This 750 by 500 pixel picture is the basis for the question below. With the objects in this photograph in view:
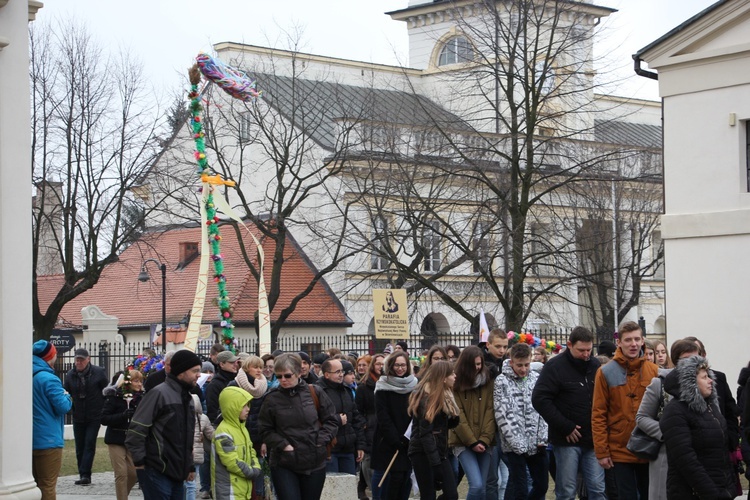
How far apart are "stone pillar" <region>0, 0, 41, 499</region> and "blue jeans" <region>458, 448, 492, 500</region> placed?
4.37 m

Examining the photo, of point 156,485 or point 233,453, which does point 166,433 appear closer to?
point 156,485

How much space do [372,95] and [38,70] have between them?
13.9 m

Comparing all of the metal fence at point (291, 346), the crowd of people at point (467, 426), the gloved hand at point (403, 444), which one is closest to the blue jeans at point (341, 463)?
the crowd of people at point (467, 426)

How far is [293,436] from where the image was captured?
39.1 feet

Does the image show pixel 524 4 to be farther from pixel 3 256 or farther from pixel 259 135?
pixel 3 256

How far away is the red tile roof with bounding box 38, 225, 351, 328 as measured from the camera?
49.2 metres

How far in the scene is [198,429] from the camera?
12820 mm

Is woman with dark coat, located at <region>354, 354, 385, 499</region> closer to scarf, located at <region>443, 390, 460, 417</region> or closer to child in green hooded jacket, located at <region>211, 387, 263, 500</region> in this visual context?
scarf, located at <region>443, 390, 460, 417</region>

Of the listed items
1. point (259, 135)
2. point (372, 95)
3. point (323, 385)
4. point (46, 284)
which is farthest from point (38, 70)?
point (323, 385)

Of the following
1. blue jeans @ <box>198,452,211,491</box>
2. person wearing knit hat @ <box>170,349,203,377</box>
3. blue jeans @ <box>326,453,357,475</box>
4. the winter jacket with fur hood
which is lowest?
blue jeans @ <box>198,452,211,491</box>

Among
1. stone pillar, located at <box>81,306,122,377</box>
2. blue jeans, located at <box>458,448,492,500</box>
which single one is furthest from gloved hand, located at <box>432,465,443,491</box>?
stone pillar, located at <box>81,306,122,377</box>

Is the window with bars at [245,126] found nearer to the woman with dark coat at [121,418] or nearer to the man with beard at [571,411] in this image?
the woman with dark coat at [121,418]

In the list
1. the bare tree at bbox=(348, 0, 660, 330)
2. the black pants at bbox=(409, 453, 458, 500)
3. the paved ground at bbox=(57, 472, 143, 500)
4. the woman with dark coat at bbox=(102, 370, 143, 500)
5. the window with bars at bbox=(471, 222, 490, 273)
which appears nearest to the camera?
the black pants at bbox=(409, 453, 458, 500)

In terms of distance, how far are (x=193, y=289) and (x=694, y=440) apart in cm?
4284
